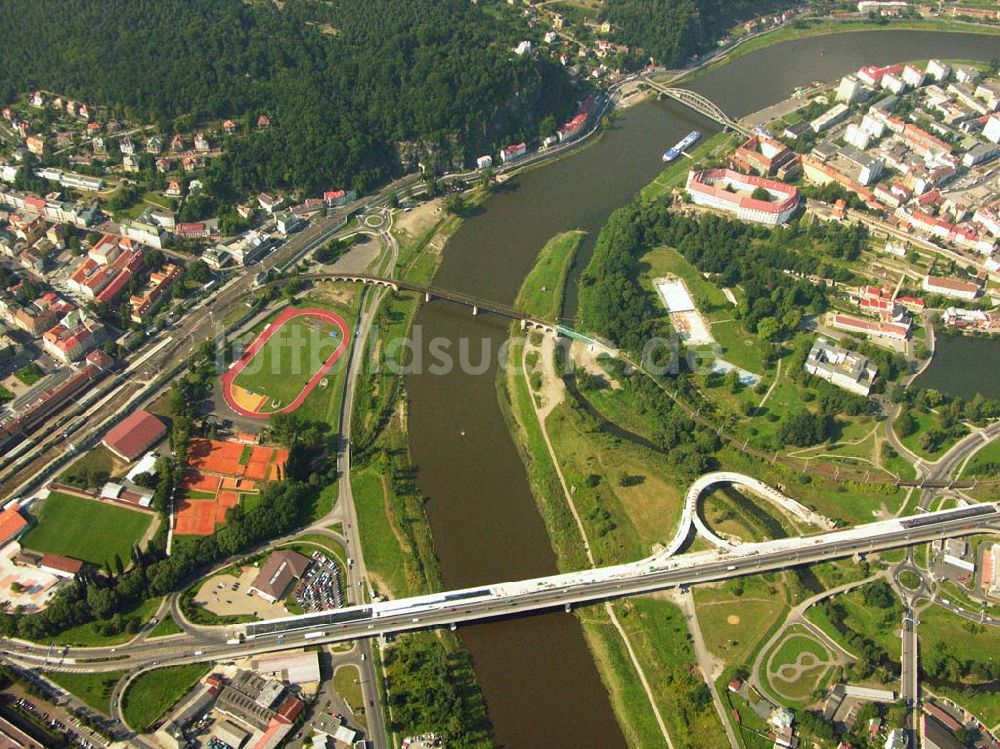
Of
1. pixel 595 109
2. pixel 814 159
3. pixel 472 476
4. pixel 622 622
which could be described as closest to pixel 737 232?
pixel 814 159

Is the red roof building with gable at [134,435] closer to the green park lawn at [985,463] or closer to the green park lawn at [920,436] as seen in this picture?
the green park lawn at [920,436]

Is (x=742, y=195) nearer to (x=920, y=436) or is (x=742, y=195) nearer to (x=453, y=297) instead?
(x=920, y=436)

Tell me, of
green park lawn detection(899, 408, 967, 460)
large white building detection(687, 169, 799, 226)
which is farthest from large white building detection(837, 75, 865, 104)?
green park lawn detection(899, 408, 967, 460)

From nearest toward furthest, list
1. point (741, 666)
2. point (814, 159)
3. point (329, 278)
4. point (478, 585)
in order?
point (741, 666) < point (478, 585) < point (329, 278) < point (814, 159)

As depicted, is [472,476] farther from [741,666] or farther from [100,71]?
[100,71]

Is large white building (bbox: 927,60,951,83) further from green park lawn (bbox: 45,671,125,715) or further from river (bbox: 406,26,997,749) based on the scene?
green park lawn (bbox: 45,671,125,715)

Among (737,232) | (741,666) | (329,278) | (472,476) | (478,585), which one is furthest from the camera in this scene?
(737,232)
